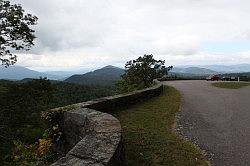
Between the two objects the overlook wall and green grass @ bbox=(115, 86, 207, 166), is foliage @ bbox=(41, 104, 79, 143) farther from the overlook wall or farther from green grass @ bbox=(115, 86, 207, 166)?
green grass @ bbox=(115, 86, 207, 166)

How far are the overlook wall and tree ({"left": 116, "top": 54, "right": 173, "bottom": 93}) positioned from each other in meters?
49.5

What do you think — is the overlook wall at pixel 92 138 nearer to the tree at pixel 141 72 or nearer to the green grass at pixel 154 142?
the green grass at pixel 154 142

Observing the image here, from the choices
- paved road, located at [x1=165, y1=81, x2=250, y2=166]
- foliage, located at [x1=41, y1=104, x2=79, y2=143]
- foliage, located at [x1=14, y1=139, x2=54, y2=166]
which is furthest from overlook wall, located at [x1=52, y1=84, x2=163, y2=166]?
paved road, located at [x1=165, y1=81, x2=250, y2=166]

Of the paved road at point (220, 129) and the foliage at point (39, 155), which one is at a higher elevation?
the paved road at point (220, 129)

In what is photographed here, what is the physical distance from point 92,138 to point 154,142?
9.09ft

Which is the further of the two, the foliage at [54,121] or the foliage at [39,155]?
the foliage at [54,121]

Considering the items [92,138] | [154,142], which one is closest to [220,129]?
[154,142]

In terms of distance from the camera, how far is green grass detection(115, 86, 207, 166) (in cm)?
752

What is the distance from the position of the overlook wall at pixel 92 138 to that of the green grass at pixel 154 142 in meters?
0.86

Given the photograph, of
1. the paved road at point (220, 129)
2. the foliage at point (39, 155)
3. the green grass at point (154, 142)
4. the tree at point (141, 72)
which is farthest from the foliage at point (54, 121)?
the tree at point (141, 72)

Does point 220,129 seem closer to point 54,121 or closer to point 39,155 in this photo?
point 54,121

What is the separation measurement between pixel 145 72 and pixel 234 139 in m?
53.7

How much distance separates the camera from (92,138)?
645 centimetres

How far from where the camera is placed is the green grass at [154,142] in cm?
752
